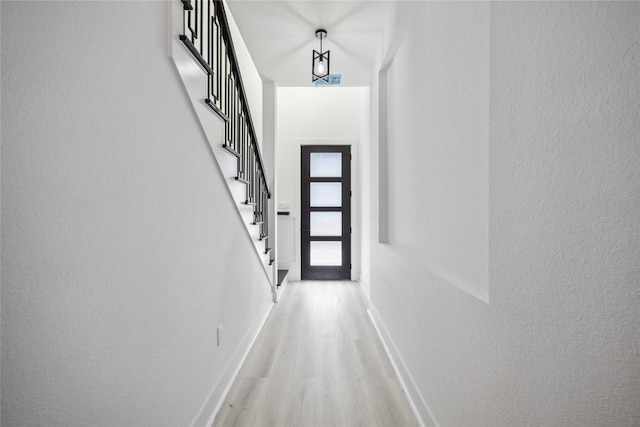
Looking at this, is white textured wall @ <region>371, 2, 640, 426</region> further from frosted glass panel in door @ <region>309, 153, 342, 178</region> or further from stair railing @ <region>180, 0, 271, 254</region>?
frosted glass panel in door @ <region>309, 153, 342, 178</region>

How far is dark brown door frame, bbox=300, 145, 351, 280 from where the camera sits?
514 cm

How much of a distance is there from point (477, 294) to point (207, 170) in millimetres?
1341

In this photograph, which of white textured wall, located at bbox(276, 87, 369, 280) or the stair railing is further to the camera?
white textured wall, located at bbox(276, 87, 369, 280)

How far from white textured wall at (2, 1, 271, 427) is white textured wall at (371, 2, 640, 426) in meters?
1.10

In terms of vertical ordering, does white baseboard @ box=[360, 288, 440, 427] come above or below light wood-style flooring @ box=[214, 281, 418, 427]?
above

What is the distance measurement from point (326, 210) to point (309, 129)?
1.27 meters

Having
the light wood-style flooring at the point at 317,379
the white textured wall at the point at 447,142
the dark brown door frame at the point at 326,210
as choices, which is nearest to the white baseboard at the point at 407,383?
the light wood-style flooring at the point at 317,379

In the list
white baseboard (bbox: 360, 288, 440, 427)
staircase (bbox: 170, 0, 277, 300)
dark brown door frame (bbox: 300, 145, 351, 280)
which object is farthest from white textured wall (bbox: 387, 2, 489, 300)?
dark brown door frame (bbox: 300, 145, 351, 280)

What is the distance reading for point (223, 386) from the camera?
1924mm

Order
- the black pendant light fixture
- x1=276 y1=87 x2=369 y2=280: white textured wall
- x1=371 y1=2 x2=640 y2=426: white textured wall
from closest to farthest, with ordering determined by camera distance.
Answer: x1=371 y1=2 x2=640 y2=426: white textured wall < the black pendant light fixture < x1=276 y1=87 x2=369 y2=280: white textured wall

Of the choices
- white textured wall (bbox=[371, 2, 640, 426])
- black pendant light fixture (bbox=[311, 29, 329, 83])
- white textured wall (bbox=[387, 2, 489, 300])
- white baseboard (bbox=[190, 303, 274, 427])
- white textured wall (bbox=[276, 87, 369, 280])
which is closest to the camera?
white textured wall (bbox=[371, 2, 640, 426])

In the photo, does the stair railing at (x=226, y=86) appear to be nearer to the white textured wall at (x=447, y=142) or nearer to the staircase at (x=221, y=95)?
the staircase at (x=221, y=95)

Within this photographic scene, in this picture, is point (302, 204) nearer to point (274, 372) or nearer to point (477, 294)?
point (274, 372)

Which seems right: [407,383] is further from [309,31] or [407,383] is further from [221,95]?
[309,31]
